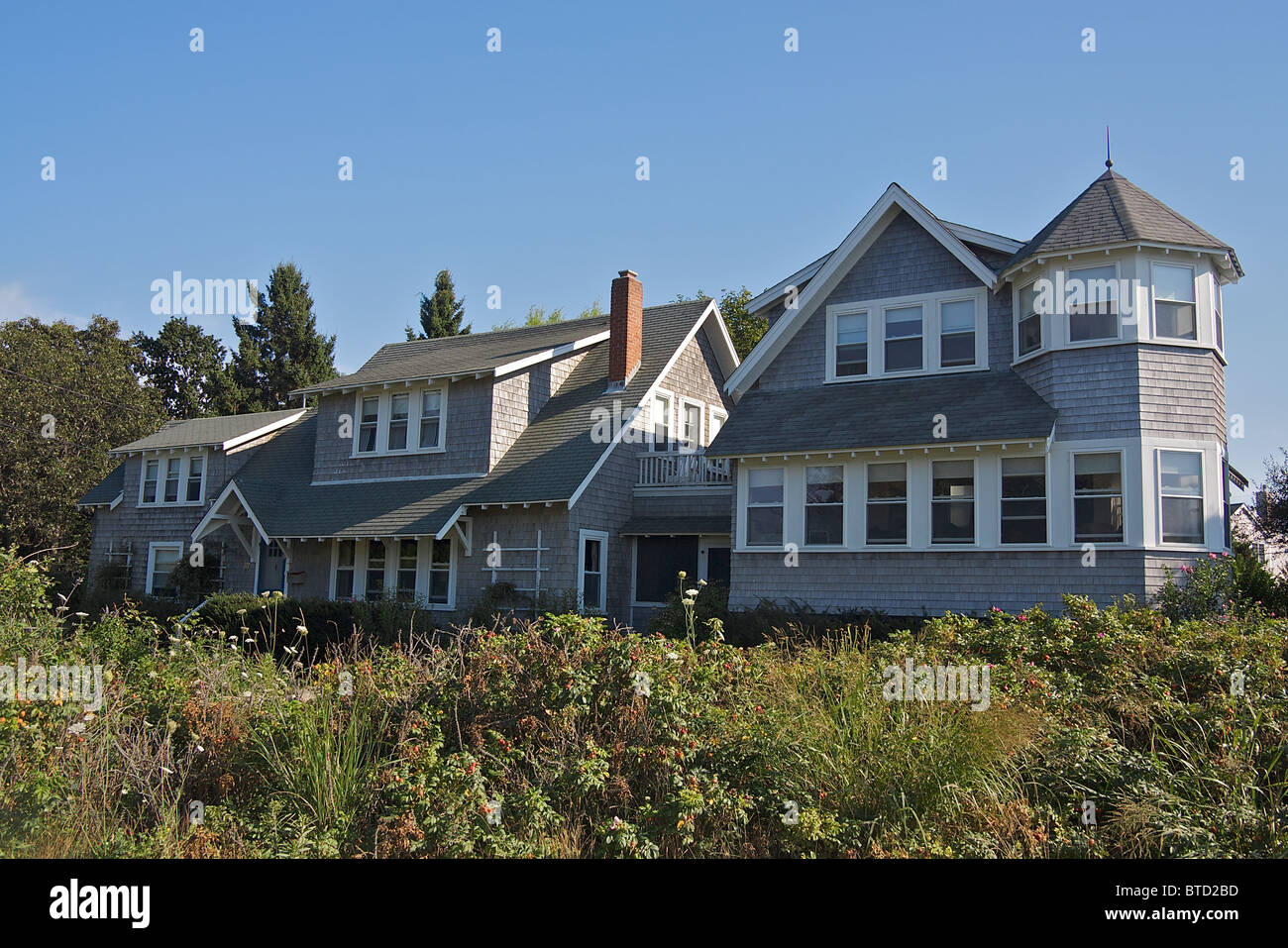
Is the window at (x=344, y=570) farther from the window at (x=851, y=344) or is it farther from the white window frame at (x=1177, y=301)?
the white window frame at (x=1177, y=301)

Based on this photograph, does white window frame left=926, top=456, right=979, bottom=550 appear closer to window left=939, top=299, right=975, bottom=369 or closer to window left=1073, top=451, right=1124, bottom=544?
window left=1073, top=451, right=1124, bottom=544

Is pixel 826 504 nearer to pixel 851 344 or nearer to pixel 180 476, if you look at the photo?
pixel 851 344

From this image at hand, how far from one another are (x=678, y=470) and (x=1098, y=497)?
10577 millimetres

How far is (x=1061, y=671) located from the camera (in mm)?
9109

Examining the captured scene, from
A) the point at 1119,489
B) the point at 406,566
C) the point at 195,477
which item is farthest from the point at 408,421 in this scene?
the point at 1119,489

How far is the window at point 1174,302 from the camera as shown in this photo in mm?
16828

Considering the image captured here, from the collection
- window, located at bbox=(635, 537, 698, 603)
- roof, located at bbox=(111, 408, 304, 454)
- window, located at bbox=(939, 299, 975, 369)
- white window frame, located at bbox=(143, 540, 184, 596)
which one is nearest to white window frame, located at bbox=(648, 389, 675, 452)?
window, located at bbox=(635, 537, 698, 603)

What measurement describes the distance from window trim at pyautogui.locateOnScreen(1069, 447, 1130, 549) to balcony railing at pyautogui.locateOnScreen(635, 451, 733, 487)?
9.06 meters

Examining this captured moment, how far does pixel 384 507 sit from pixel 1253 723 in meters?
20.0

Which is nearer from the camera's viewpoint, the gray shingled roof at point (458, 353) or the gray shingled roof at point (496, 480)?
the gray shingled roof at point (496, 480)

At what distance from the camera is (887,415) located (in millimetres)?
18609

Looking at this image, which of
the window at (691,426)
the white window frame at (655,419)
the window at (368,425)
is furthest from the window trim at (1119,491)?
the window at (368,425)
